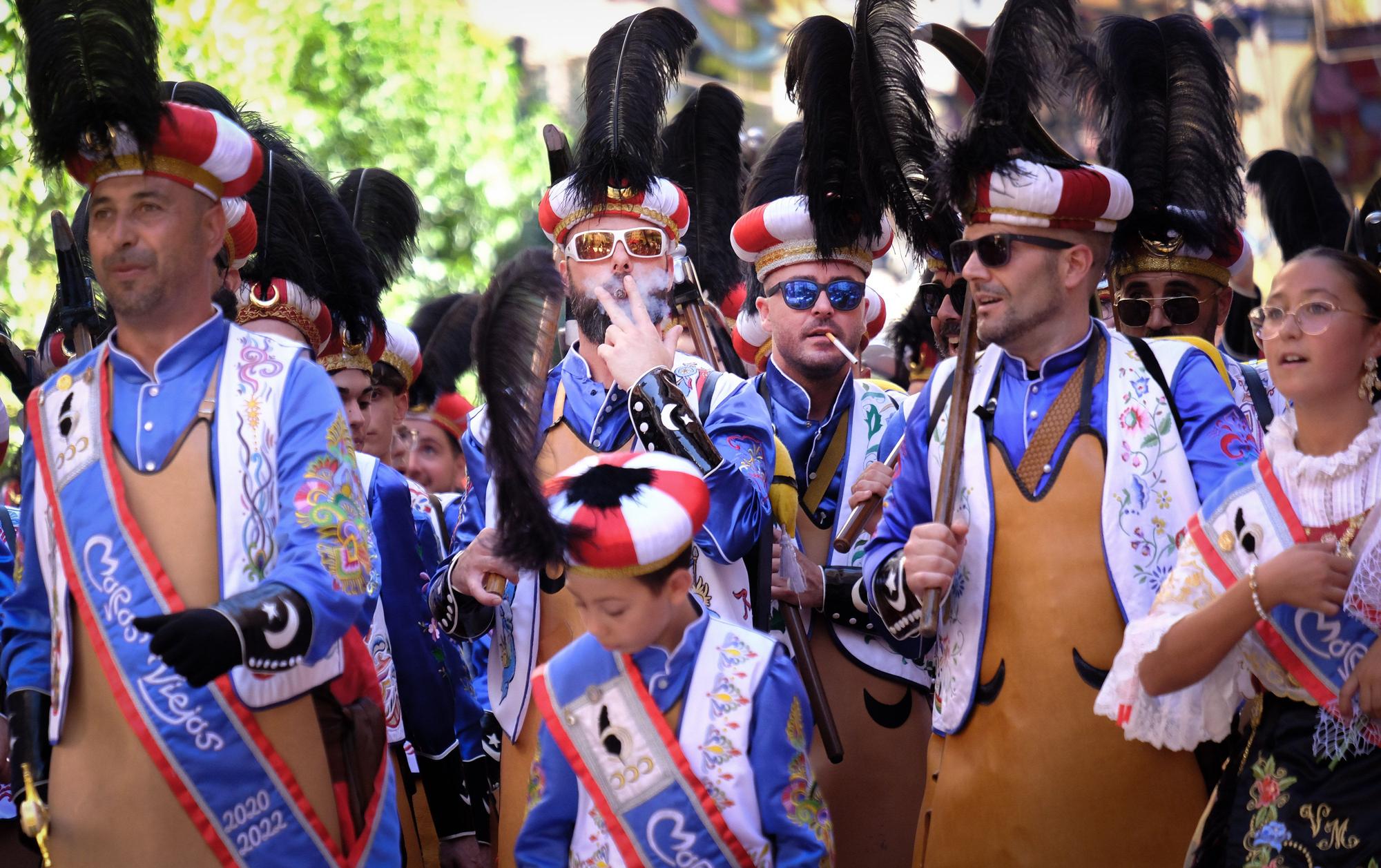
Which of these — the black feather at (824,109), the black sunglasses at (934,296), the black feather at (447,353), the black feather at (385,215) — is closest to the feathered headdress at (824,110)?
the black feather at (824,109)

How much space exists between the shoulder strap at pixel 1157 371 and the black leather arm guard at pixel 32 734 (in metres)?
2.58

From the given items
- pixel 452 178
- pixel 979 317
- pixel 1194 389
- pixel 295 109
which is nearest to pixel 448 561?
pixel 979 317

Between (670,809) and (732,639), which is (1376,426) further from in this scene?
(670,809)

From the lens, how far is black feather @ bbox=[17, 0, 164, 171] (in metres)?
3.62

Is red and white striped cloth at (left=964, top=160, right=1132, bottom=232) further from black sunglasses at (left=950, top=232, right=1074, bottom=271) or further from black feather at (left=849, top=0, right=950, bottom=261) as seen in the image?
black feather at (left=849, top=0, right=950, bottom=261)

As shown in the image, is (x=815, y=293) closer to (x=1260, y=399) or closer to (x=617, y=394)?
(x=617, y=394)

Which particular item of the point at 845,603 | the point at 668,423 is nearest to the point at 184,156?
the point at 668,423

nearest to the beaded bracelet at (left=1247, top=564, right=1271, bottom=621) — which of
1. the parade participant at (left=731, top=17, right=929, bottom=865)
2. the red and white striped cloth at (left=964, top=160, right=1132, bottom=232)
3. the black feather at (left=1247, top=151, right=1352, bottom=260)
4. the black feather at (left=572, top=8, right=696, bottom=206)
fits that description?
the red and white striped cloth at (left=964, top=160, right=1132, bottom=232)

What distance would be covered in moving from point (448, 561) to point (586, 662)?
48.4 inches

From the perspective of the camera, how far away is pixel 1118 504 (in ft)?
13.0

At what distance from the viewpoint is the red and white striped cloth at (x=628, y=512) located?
11.2ft

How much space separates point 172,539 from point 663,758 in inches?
43.0

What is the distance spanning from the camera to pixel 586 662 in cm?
361

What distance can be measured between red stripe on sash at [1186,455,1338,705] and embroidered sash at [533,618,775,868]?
0.94 meters
